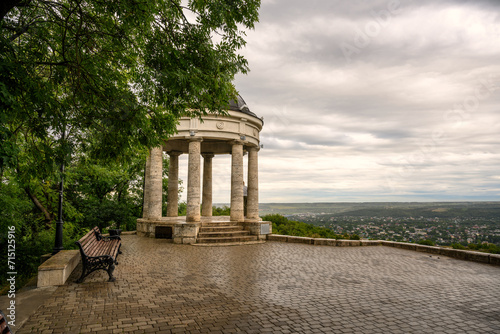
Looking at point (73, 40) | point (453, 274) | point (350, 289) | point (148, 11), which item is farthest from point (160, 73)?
point (453, 274)

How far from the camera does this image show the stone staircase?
1703 centimetres

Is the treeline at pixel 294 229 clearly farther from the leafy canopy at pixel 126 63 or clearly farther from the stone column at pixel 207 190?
the leafy canopy at pixel 126 63

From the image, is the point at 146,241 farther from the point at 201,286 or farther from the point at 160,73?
the point at 160,73

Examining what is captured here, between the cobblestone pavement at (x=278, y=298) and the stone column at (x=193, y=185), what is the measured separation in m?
6.53

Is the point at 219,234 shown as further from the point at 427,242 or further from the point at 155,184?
the point at 427,242

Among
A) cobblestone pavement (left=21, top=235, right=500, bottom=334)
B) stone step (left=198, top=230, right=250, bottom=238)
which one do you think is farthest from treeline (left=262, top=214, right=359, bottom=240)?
cobblestone pavement (left=21, top=235, right=500, bottom=334)

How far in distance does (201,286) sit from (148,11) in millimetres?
6821

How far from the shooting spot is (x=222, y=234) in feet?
57.6

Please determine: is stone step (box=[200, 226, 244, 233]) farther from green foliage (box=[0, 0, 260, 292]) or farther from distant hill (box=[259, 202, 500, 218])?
distant hill (box=[259, 202, 500, 218])

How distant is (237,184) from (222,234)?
12.6 feet

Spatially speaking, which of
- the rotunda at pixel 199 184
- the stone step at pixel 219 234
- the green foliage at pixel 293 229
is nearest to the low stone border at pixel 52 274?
the rotunda at pixel 199 184

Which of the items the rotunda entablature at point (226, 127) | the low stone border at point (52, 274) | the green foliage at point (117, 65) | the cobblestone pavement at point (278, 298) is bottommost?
the cobblestone pavement at point (278, 298)

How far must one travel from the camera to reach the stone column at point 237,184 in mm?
19938

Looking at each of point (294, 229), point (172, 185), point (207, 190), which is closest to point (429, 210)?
point (294, 229)
